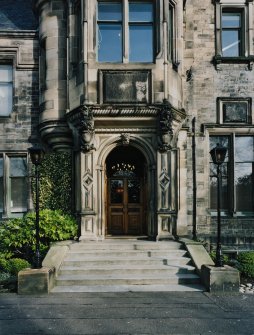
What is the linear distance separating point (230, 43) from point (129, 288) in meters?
9.23

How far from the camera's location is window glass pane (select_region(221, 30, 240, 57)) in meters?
13.4

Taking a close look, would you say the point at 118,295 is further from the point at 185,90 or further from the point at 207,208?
the point at 185,90

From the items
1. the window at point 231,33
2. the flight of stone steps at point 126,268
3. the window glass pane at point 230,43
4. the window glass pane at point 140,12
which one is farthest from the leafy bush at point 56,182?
the window at point 231,33

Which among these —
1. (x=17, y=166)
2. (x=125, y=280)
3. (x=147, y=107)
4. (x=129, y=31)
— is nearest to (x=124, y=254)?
(x=125, y=280)

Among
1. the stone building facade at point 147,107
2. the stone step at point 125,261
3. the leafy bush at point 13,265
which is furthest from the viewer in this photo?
the stone building facade at point 147,107

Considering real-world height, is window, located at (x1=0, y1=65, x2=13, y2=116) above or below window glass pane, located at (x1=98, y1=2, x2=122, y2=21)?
below

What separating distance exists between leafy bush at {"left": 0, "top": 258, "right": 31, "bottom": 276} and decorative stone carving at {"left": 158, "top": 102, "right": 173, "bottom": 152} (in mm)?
4957

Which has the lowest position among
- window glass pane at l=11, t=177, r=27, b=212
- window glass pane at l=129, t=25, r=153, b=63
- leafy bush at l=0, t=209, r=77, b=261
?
leafy bush at l=0, t=209, r=77, b=261

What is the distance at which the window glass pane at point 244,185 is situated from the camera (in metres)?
13.2

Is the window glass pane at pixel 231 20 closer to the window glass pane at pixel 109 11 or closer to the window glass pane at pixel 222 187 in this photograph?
the window glass pane at pixel 109 11

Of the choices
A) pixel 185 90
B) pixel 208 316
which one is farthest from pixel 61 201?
pixel 208 316

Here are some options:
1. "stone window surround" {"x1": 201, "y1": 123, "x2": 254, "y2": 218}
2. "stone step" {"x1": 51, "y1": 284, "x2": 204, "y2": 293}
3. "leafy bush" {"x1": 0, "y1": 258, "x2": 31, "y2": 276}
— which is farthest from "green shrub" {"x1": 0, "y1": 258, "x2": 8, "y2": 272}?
"stone window surround" {"x1": 201, "y1": 123, "x2": 254, "y2": 218}

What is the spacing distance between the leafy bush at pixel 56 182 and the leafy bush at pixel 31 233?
3.42 ft

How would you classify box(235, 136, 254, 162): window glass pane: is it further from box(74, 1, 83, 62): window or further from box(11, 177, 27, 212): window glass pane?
box(11, 177, 27, 212): window glass pane
